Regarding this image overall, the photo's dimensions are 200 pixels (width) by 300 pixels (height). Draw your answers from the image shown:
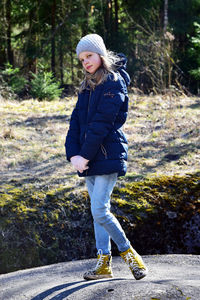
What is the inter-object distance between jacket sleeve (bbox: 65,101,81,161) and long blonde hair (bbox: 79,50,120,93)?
266mm

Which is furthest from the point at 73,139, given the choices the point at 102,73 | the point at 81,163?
the point at 102,73

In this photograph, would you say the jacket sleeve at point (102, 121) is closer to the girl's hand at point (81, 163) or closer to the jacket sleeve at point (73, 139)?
the girl's hand at point (81, 163)

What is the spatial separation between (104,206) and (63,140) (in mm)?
3741

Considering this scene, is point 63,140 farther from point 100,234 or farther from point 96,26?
point 96,26

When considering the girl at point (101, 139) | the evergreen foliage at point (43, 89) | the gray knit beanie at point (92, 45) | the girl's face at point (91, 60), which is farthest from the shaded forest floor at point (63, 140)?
the gray knit beanie at point (92, 45)

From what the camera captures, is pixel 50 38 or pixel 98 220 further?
pixel 50 38

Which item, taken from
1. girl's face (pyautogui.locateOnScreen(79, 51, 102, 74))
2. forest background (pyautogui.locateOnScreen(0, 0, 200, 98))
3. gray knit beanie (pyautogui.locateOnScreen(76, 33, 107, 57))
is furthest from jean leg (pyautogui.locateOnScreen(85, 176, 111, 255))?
forest background (pyautogui.locateOnScreen(0, 0, 200, 98))

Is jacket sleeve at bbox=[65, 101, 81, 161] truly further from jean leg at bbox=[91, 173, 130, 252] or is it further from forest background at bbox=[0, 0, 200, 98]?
forest background at bbox=[0, 0, 200, 98]

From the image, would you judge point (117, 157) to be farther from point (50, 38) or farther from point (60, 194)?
point (50, 38)

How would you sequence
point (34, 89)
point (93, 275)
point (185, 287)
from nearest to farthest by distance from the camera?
1. point (185, 287)
2. point (93, 275)
3. point (34, 89)

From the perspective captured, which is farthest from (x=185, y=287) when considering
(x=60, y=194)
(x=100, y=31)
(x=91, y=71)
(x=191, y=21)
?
(x=191, y=21)

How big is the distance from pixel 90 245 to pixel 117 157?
4.88 feet

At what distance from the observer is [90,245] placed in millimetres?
3949

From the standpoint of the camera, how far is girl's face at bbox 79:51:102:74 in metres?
2.92
